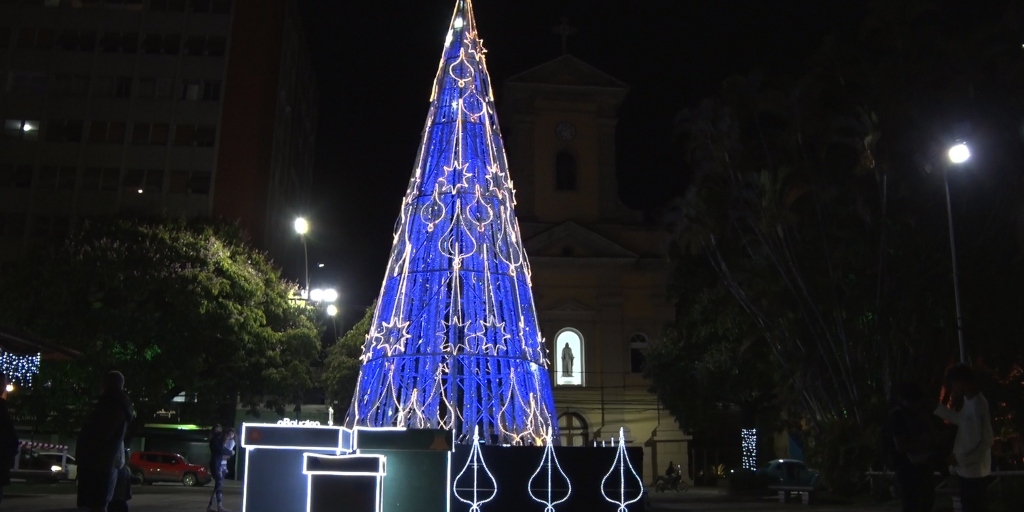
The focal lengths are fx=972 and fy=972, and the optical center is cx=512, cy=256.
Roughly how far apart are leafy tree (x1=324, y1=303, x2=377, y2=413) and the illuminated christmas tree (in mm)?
18620

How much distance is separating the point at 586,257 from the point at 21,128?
26.0 m

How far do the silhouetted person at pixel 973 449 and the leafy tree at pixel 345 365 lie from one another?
27.5 meters

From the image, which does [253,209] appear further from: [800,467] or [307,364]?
[800,467]

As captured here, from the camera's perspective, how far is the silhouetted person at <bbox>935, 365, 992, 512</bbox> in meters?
8.29

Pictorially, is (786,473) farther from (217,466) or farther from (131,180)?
(131,180)

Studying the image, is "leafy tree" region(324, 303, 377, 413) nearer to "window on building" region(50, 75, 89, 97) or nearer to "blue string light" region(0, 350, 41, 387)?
"blue string light" region(0, 350, 41, 387)

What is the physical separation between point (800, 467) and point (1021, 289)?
13.2m

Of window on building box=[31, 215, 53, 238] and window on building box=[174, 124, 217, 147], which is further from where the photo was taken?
window on building box=[174, 124, 217, 147]

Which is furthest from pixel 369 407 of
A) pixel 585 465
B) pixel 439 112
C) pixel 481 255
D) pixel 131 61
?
pixel 131 61

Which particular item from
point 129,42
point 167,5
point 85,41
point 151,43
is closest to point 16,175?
point 85,41

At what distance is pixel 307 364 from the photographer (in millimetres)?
31969

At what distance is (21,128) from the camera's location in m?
43.6

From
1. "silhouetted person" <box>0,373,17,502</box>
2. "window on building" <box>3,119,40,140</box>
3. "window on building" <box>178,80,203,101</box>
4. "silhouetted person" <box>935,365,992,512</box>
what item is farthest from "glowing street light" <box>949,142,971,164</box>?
"window on building" <box>3,119,40,140</box>

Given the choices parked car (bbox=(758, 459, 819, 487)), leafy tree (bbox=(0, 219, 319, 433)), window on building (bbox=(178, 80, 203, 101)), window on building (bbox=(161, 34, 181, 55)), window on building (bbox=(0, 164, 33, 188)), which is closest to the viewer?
leafy tree (bbox=(0, 219, 319, 433))
